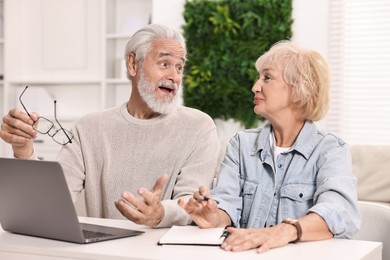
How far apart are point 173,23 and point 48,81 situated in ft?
4.90

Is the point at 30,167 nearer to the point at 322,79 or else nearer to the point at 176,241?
the point at 176,241

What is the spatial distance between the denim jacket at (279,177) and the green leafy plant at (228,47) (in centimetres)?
Answer: 306

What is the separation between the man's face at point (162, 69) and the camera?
8.58ft

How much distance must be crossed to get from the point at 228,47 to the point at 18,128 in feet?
11.1

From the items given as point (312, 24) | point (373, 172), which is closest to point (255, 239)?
point (373, 172)

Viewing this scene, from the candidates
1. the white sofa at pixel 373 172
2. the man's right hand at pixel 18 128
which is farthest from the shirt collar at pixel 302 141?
the white sofa at pixel 373 172

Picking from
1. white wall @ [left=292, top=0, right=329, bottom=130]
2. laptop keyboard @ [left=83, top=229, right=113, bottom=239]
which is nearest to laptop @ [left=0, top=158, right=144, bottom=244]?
laptop keyboard @ [left=83, top=229, right=113, bottom=239]

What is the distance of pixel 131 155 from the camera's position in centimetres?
249

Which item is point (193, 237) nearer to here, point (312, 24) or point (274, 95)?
point (274, 95)

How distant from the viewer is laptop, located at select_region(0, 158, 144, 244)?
5.41ft

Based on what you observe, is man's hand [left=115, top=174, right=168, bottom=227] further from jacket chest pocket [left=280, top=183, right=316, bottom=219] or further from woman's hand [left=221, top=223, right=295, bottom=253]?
jacket chest pocket [left=280, top=183, right=316, bottom=219]

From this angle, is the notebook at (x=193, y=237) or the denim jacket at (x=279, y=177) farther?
the denim jacket at (x=279, y=177)

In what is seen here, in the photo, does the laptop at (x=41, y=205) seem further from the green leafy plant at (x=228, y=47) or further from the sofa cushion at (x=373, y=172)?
the green leafy plant at (x=228, y=47)

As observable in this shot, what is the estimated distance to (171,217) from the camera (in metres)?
2.00
